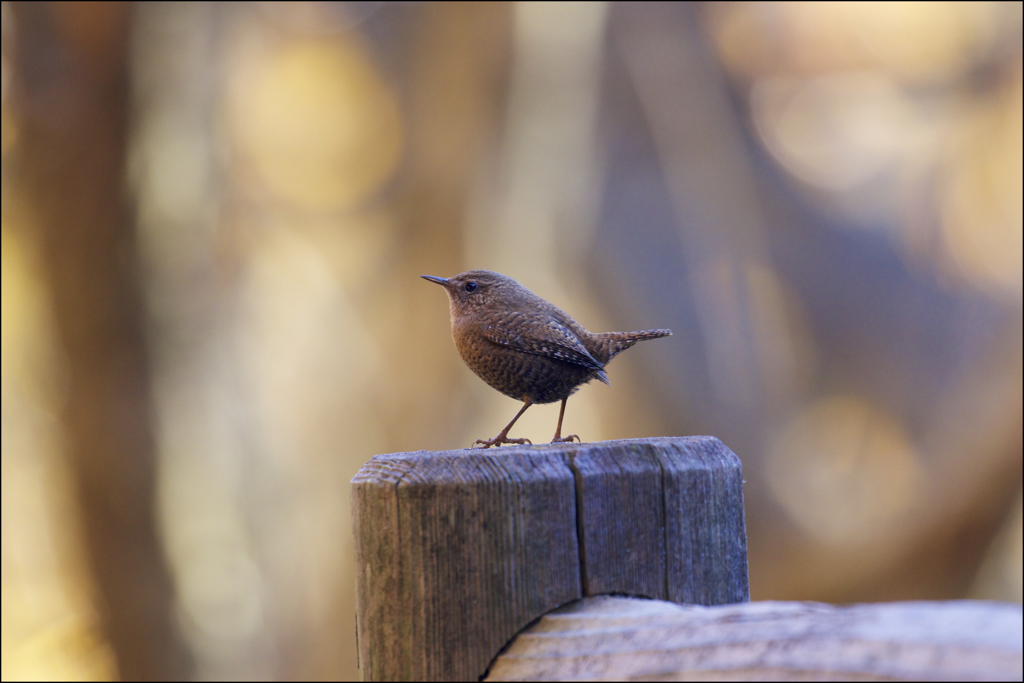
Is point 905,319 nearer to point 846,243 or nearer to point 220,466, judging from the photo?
point 846,243

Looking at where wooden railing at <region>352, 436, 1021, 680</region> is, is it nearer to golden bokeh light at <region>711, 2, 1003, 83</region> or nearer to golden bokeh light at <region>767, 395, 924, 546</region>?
golden bokeh light at <region>767, 395, 924, 546</region>

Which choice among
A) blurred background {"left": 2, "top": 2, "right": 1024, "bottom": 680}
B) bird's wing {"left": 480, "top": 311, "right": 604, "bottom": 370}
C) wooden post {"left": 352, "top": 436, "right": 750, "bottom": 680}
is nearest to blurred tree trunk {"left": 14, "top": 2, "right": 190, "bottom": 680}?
blurred background {"left": 2, "top": 2, "right": 1024, "bottom": 680}

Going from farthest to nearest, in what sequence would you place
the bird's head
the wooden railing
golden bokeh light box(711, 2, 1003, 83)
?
golden bokeh light box(711, 2, 1003, 83), the bird's head, the wooden railing

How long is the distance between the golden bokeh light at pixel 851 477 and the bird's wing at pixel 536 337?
263 cm

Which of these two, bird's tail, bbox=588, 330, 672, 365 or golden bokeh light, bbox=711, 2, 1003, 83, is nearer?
bird's tail, bbox=588, 330, 672, 365

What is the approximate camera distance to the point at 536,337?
179 cm

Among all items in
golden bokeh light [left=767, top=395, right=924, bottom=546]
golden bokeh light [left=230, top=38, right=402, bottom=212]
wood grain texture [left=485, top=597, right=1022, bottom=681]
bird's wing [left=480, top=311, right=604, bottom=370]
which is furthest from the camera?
golden bokeh light [left=230, top=38, right=402, bottom=212]

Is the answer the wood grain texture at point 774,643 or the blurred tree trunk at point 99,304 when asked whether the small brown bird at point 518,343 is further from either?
the blurred tree trunk at point 99,304

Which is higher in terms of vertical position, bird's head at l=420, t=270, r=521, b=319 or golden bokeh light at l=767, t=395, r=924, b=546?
bird's head at l=420, t=270, r=521, b=319

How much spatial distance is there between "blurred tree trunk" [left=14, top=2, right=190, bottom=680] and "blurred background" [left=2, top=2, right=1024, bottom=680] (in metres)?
0.02

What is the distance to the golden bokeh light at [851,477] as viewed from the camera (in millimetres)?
3926

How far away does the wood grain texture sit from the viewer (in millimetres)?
564

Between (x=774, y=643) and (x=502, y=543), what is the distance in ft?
1.12

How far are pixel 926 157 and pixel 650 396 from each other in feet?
6.86
